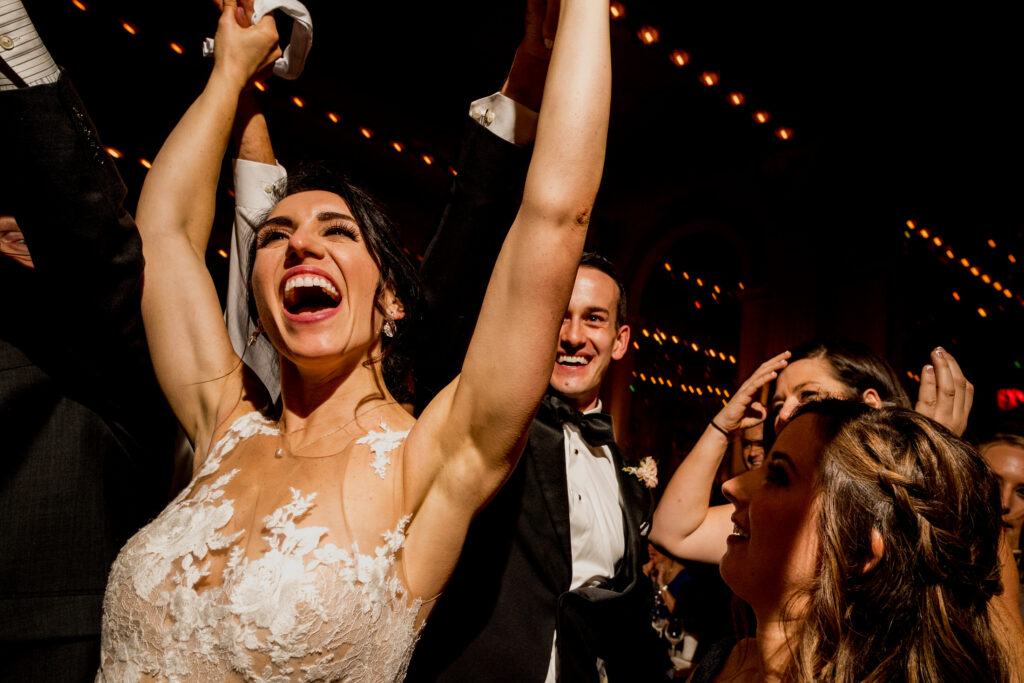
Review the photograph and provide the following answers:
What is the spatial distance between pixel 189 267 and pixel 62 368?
311 mm

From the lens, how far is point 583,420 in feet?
6.11

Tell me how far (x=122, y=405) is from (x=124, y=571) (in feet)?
1.37

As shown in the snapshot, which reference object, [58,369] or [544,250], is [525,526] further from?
[58,369]

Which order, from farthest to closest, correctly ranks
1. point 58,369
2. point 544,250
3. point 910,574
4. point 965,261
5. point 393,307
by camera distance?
point 965,261 → point 393,307 → point 58,369 → point 910,574 → point 544,250

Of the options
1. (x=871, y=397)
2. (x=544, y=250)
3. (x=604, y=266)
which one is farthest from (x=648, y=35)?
(x=544, y=250)

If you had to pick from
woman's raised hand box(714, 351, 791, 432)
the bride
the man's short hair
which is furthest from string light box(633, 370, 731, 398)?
the bride

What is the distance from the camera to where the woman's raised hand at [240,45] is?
1.46 m

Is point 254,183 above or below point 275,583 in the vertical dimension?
above

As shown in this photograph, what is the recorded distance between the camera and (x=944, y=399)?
1.69 metres

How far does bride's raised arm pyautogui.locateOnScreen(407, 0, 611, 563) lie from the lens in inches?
35.7

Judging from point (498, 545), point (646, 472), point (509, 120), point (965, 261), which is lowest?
point (498, 545)

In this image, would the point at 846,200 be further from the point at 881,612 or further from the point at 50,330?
the point at 50,330

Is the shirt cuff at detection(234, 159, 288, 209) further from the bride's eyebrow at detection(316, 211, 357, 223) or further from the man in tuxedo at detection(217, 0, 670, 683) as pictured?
the bride's eyebrow at detection(316, 211, 357, 223)

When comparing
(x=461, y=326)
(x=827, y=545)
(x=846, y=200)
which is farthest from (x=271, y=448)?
(x=846, y=200)
